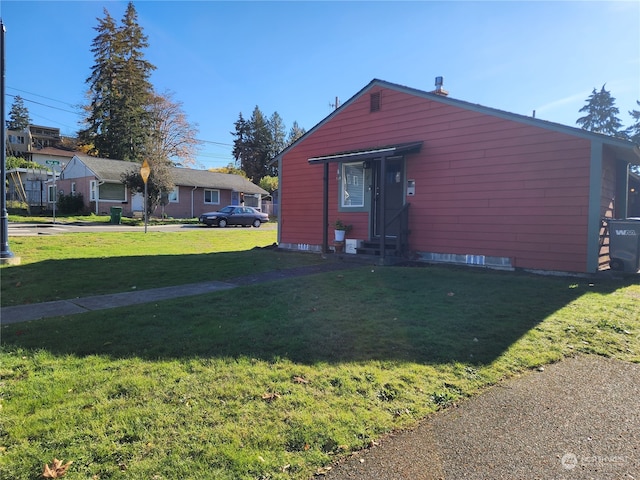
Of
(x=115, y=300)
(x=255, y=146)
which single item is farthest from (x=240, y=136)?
(x=115, y=300)

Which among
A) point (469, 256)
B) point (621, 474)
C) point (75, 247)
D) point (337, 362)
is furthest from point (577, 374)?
point (75, 247)

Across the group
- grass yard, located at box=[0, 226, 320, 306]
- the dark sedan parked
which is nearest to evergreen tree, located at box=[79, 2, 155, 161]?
the dark sedan parked

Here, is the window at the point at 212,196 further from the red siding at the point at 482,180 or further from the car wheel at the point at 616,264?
the car wheel at the point at 616,264

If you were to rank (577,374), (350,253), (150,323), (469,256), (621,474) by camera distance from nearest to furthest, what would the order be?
1. (621,474)
2. (577,374)
3. (150,323)
4. (469,256)
5. (350,253)

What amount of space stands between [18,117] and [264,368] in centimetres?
9453

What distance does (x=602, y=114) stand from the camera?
142 ft

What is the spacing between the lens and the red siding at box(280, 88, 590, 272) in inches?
305

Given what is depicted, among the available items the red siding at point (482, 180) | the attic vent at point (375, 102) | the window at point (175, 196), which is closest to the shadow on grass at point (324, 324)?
the red siding at point (482, 180)

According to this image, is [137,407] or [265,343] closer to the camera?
[137,407]

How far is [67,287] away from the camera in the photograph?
688 cm

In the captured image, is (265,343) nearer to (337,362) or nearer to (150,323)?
(337,362)

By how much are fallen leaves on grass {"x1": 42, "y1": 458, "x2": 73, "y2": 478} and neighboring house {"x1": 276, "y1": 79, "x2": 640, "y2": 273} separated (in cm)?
803

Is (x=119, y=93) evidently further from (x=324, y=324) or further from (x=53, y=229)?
(x=324, y=324)

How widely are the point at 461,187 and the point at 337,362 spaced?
22.1ft
